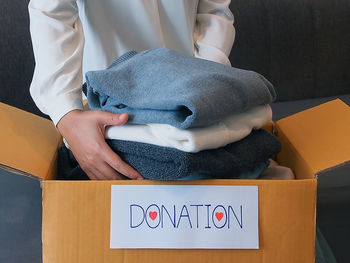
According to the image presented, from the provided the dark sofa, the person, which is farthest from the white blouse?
the dark sofa

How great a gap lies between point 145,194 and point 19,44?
0.76 meters

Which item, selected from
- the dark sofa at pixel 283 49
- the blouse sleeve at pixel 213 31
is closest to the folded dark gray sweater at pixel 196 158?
the blouse sleeve at pixel 213 31

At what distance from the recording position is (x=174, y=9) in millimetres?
828

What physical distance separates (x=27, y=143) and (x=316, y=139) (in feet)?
1.32

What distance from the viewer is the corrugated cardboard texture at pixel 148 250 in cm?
54

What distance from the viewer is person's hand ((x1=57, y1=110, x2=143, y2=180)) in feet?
1.86

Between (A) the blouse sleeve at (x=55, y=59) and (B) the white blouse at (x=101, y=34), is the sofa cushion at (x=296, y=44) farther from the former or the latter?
(A) the blouse sleeve at (x=55, y=59)

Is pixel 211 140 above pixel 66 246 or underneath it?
above

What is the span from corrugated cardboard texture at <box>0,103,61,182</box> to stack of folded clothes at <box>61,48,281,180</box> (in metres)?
0.09

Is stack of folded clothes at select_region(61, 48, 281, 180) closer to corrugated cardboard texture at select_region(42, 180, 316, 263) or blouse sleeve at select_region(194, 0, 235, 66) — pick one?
corrugated cardboard texture at select_region(42, 180, 316, 263)

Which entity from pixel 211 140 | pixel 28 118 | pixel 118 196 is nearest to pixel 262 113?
pixel 211 140

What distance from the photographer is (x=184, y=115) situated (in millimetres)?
531

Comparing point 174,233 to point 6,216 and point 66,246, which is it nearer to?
point 66,246

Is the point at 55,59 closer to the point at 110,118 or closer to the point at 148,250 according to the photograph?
the point at 110,118
